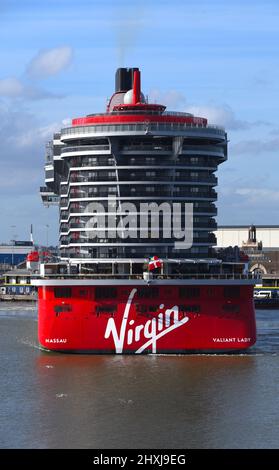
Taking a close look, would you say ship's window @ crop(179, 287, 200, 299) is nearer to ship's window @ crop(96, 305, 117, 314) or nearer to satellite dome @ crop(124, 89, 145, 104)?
ship's window @ crop(96, 305, 117, 314)

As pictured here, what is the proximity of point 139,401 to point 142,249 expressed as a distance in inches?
732

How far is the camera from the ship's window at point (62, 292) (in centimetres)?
6544

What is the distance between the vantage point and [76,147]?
234ft

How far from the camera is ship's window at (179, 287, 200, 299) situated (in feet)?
213

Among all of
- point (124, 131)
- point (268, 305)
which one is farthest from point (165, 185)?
point (268, 305)

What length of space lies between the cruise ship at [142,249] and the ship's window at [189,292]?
0.20 feet

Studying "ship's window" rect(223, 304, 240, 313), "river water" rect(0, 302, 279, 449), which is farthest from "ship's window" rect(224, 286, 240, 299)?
"river water" rect(0, 302, 279, 449)

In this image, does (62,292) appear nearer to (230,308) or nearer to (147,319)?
(147,319)

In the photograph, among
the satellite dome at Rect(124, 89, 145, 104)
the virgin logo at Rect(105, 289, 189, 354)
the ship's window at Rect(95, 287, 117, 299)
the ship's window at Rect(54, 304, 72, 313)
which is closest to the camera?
the virgin logo at Rect(105, 289, 189, 354)

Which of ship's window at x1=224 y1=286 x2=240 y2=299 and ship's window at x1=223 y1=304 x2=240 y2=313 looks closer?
ship's window at x1=223 y1=304 x2=240 y2=313
